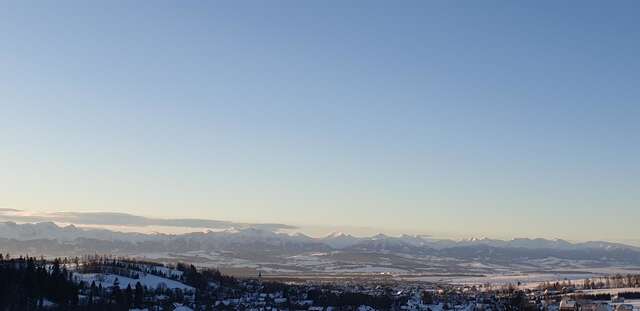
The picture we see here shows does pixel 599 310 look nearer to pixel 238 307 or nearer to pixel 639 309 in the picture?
pixel 639 309

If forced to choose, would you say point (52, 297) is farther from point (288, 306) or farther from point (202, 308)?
point (288, 306)

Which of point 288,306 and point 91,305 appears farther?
point 288,306

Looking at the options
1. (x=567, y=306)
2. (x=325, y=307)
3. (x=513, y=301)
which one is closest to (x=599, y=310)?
(x=567, y=306)

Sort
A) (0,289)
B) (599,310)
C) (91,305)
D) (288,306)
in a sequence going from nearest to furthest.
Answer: (0,289) → (91,305) → (599,310) → (288,306)

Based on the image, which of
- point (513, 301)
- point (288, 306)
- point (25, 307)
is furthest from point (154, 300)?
point (513, 301)

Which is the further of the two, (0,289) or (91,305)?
(91,305)

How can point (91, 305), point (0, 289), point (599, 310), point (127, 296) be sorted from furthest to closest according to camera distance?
1. point (599, 310)
2. point (127, 296)
3. point (91, 305)
4. point (0, 289)

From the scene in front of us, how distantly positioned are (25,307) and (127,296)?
34771 mm

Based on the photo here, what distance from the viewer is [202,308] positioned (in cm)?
18250

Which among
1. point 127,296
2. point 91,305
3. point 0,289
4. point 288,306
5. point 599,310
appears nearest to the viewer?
point 0,289

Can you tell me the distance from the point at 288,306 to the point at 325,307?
964 centimetres

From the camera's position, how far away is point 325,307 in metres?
197

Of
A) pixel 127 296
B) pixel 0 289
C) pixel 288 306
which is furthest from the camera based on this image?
pixel 288 306

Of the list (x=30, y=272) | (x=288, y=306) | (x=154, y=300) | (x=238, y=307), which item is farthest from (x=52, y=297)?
(x=288, y=306)
